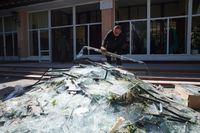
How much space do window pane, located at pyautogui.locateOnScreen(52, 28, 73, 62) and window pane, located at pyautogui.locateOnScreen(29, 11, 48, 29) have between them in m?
0.96

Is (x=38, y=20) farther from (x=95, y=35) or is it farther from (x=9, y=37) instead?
(x=95, y=35)

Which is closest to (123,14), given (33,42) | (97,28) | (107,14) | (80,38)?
(107,14)

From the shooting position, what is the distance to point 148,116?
4.22 metres

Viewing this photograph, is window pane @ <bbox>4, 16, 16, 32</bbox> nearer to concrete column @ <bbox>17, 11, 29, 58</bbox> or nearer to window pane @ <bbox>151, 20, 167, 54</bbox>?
concrete column @ <bbox>17, 11, 29, 58</bbox>

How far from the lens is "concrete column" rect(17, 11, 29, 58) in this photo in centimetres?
1717

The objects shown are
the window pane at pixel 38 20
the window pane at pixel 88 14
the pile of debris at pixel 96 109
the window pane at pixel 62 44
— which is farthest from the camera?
the window pane at pixel 38 20

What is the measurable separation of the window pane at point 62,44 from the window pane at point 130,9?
3.17 m

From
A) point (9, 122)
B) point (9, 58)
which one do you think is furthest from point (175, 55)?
point (9, 58)

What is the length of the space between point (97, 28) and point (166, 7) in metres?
3.81

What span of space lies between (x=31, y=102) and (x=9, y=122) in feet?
2.22

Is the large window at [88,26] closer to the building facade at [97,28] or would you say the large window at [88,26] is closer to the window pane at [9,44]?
the building facade at [97,28]

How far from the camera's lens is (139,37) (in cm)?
1331

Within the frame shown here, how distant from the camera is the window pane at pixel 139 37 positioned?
1312cm

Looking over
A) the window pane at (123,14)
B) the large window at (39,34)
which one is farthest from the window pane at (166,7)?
the large window at (39,34)
